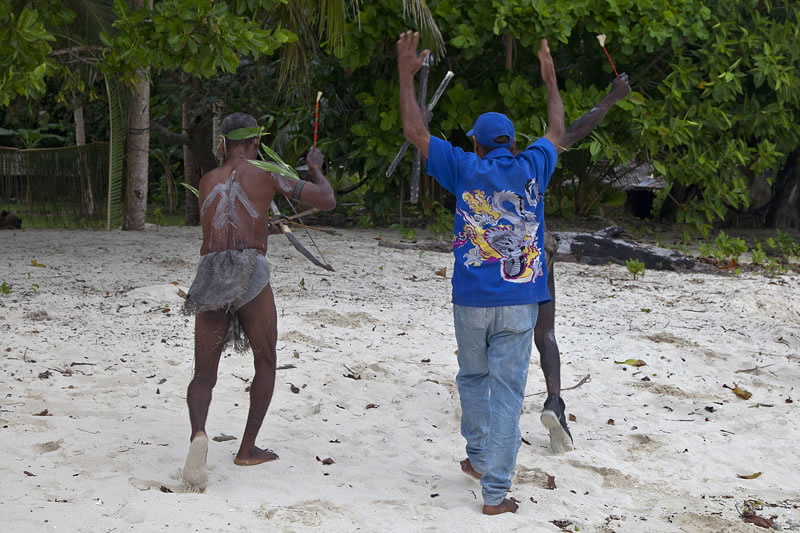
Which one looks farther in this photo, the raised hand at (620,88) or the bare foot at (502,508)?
the raised hand at (620,88)

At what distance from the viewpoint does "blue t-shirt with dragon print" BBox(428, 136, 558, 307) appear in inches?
127

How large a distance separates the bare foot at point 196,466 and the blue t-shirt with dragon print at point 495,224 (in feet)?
3.78

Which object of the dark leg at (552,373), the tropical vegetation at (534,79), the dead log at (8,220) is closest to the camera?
the dark leg at (552,373)

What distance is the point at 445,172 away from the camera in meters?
3.28

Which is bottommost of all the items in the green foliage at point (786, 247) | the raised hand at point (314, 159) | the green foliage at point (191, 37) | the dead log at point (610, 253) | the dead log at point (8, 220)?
the dead log at point (8, 220)

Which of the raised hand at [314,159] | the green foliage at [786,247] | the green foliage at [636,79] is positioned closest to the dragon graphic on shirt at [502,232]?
the raised hand at [314,159]

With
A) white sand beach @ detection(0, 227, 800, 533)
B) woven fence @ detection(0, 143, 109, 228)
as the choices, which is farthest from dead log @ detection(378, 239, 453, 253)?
woven fence @ detection(0, 143, 109, 228)

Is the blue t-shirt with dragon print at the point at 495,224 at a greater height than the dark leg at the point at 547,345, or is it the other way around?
the blue t-shirt with dragon print at the point at 495,224

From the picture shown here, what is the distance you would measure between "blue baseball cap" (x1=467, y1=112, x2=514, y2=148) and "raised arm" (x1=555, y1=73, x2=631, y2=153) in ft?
0.87

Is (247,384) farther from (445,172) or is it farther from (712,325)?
(712,325)

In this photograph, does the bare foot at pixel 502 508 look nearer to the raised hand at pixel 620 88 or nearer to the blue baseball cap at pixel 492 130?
the blue baseball cap at pixel 492 130

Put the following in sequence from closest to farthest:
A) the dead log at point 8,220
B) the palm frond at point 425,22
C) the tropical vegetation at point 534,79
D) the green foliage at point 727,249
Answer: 1. the palm frond at point 425,22
2. the tropical vegetation at point 534,79
3. the green foliage at point 727,249
4. the dead log at point 8,220

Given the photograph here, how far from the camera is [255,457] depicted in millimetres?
3676

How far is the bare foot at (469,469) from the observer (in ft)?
11.9
